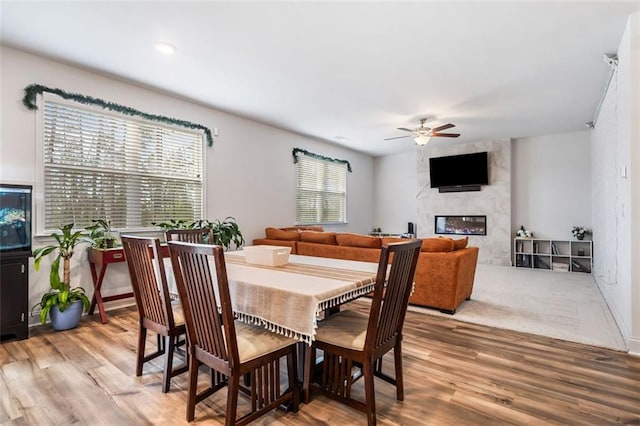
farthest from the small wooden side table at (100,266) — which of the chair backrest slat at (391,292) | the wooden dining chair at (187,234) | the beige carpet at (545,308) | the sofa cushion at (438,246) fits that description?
the beige carpet at (545,308)

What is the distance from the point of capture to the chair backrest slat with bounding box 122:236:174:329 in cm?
196

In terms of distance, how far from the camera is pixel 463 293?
3.90 meters

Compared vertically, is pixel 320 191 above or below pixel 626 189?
above

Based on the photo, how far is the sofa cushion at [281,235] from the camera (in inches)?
196

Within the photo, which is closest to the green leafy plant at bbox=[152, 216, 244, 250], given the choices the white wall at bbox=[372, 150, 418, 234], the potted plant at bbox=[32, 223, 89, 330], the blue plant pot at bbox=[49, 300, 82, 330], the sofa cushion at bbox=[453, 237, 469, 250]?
the potted plant at bbox=[32, 223, 89, 330]

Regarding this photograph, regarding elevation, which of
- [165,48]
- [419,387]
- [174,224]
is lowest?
[419,387]

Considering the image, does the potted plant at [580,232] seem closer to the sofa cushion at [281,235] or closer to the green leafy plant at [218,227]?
the sofa cushion at [281,235]

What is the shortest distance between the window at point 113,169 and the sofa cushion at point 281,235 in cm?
117

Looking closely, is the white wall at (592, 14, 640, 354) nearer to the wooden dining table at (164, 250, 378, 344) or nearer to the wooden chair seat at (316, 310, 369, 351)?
the wooden dining table at (164, 250, 378, 344)

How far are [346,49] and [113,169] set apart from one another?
118 inches

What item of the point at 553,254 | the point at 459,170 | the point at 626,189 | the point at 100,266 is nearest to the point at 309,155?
the point at 459,170

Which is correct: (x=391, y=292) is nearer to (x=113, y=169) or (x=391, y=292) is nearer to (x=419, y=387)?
(x=419, y=387)

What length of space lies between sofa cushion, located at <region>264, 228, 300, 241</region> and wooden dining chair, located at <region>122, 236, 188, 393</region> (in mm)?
2855

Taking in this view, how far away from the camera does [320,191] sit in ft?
23.6
